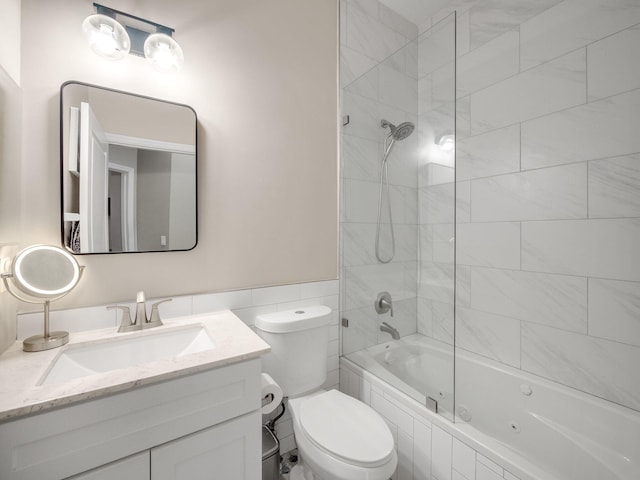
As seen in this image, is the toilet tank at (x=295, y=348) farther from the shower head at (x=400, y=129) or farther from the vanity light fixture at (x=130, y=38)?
the vanity light fixture at (x=130, y=38)

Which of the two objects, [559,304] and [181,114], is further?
[559,304]

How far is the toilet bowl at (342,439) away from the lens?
40.0 inches


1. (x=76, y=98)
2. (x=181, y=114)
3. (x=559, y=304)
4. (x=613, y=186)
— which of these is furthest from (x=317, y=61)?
(x=559, y=304)

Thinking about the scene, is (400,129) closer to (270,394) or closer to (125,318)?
(270,394)

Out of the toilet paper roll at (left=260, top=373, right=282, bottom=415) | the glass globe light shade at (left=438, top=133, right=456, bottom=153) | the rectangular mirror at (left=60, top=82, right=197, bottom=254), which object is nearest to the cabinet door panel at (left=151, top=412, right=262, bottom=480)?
the toilet paper roll at (left=260, top=373, right=282, bottom=415)

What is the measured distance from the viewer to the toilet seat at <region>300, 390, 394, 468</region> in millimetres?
A: 1041

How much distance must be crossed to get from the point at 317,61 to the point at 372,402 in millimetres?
1950

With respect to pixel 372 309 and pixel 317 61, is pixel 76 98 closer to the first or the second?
pixel 317 61

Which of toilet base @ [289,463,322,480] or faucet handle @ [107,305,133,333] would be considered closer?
faucet handle @ [107,305,133,333]

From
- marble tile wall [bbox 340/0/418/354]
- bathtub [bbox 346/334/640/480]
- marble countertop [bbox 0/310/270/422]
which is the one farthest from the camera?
marble tile wall [bbox 340/0/418/354]

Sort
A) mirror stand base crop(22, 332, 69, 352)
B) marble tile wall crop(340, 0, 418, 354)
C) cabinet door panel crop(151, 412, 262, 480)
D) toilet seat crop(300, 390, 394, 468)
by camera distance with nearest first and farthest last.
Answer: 1. cabinet door panel crop(151, 412, 262, 480)
2. mirror stand base crop(22, 332, 69, 352)
3. toilet seat crop(300, 390, 394, 468)
4. marble tile wall crop(340, 0, 418, 354)

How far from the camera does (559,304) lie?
58.7 inches

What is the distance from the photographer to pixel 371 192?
5.74 feet

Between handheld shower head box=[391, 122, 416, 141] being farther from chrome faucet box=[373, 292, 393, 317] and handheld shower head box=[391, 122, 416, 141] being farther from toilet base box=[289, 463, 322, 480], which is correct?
toilet base box=[289, 463, 322, 480]
